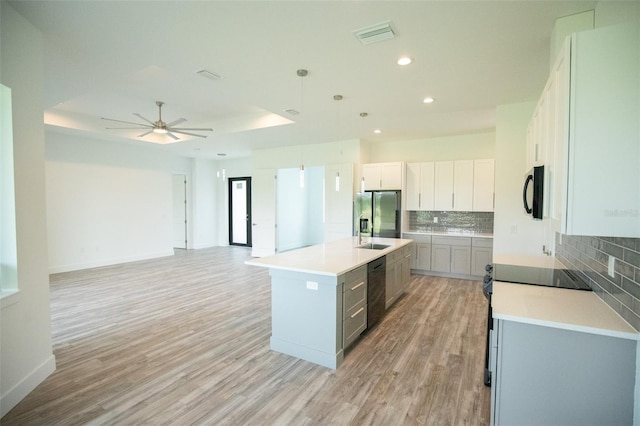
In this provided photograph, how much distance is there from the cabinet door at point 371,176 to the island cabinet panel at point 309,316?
155 inches

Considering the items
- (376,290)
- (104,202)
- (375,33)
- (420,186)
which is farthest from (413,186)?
(104,202)

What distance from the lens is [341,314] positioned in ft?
8.90

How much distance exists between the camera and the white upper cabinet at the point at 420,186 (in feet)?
19.7

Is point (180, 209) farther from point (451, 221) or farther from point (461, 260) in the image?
point (461, 260)

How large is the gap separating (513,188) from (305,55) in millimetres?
3175

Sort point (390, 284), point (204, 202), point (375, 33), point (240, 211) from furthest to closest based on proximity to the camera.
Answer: point (240, 211)
point (204, 202)
point (390, 284)
point (375, 33)

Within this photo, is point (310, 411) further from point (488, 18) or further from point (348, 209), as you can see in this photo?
point (348, 209)

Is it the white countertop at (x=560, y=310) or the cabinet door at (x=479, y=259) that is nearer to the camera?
the white countertop at (x=560, y=310)

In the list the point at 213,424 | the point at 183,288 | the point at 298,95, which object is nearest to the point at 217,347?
the point at 213,424

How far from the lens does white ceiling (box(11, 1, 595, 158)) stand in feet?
7.18

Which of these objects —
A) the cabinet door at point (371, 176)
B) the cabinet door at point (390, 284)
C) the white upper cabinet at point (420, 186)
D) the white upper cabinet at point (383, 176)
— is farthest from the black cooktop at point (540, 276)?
the cabinet door at point (371, 176)

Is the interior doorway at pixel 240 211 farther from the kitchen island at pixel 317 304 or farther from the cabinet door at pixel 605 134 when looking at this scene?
the cabinet door at pixel 605 134

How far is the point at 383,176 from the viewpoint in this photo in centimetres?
625

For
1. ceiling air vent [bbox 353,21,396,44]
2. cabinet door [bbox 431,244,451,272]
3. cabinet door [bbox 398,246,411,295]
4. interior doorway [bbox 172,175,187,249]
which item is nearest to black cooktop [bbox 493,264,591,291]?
cabinet door [bbox 398,246,411,295]
